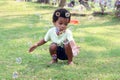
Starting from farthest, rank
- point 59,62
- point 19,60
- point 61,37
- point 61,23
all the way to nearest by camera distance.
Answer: point 19,60 → point 59,62 → point 61,37 → point 61,23

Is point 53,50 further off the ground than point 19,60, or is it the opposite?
point 53,50

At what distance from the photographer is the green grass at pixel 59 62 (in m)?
5.33

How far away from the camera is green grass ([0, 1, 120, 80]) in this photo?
533cm

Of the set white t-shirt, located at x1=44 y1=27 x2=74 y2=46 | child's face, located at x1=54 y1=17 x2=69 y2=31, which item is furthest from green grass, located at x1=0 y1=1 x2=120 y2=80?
child's face, located at x1=54 y1=17 x2=69 y2=31

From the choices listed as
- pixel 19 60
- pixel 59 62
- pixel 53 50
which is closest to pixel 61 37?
pixel 53 50

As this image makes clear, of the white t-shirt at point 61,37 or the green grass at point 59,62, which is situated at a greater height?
the white t-shirt at point 61,37

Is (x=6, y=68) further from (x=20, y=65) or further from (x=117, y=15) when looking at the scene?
(x=117, y=15)

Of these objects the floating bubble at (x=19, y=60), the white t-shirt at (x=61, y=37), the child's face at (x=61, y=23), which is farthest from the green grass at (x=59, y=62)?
the child's face at (x=61, y=23)

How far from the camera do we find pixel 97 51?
23.2 feet

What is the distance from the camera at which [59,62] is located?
19.8ft

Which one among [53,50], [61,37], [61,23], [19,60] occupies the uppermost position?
[61,23]

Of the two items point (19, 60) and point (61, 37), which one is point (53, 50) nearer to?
point (61, 37)

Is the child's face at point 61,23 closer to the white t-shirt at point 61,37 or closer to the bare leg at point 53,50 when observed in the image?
the white t-shirt at point 61,37

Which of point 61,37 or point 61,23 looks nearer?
point 61,23
